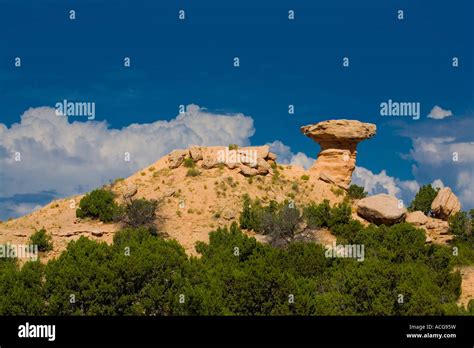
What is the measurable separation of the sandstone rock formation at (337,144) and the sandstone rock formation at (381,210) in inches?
227

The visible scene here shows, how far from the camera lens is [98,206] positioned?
44875 millimetres

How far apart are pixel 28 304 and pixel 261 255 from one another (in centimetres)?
1245

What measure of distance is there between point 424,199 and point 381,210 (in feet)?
20.8

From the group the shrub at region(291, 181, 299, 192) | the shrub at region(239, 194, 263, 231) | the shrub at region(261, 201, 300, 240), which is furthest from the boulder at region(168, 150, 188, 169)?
the shrub at region(261, 201, 300, 240)

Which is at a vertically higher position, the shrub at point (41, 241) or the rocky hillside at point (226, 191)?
the rocky hillside at point (226, 191)

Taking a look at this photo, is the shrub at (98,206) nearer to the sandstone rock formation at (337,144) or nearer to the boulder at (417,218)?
the sandstone rock formation at (337,144)

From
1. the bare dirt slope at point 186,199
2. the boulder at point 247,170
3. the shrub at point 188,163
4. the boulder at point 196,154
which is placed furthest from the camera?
the boulder at point 196,154

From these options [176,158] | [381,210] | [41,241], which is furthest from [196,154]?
[41,241]

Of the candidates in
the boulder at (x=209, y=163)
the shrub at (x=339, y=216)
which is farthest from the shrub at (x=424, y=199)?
the boulder at (x=209, y=163)

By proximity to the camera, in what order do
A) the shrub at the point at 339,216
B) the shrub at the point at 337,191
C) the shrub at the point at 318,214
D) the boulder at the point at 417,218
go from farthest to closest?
the shrub at the point at 337,191, the boulder at the point at 417,218, the shrub at the point at 339,216, the shrub at the point at 318,214

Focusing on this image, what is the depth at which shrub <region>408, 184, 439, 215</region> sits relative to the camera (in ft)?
160

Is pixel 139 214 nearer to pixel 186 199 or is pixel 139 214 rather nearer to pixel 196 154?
pixel 186 199

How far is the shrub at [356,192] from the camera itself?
168ft
